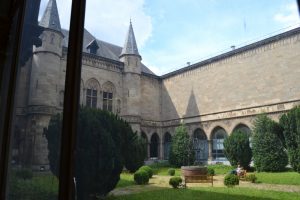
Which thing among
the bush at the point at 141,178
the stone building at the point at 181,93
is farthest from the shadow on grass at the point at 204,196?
the stone building at the point at 181,93

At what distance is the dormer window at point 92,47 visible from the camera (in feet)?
54.6

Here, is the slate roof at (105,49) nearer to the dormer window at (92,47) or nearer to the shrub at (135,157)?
the dormer window at (92,47)

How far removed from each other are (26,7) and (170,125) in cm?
1812

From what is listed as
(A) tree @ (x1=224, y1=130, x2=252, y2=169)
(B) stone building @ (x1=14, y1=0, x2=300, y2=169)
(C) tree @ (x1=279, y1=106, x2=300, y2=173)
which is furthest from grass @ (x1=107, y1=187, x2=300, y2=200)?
(B) stone building @ (x1=14, y1=0, x2=300, y2=169)

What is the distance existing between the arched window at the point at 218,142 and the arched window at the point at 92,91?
→ 25.3ft

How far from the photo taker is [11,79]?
235 centimetres

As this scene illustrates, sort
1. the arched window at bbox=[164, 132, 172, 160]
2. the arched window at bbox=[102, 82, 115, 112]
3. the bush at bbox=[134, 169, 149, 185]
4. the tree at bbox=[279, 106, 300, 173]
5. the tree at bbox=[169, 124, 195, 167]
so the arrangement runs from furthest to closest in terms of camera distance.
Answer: the arched window at bbox=[164, 132, 172, 160]
the arched window at bbox=[102, 82, 115, 112]
the tree at bbox=[169, 124, 195, 167]
the bush at bbox=[134, 169, 149, 185]
the tree at bbox=[279, 106, 300, 173]

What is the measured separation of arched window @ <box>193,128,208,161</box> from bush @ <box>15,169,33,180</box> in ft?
49.5

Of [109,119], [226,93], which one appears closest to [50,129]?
[109,119]

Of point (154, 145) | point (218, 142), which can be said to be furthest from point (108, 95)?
point (218, 142)

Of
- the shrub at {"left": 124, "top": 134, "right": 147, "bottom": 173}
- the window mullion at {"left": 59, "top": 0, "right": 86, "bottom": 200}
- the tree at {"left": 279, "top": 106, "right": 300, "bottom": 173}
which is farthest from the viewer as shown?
the shrub at {"left": 124, "top": 134, "right": 147, "bottom": 173}

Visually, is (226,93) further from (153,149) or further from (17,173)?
(17,173)

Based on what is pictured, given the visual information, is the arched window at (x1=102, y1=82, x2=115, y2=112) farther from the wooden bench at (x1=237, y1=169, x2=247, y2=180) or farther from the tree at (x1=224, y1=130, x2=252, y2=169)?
the wooden bench at (x1=237, y1=169, x2=247, y2=180)

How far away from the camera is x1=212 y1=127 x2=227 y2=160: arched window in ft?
54.7
